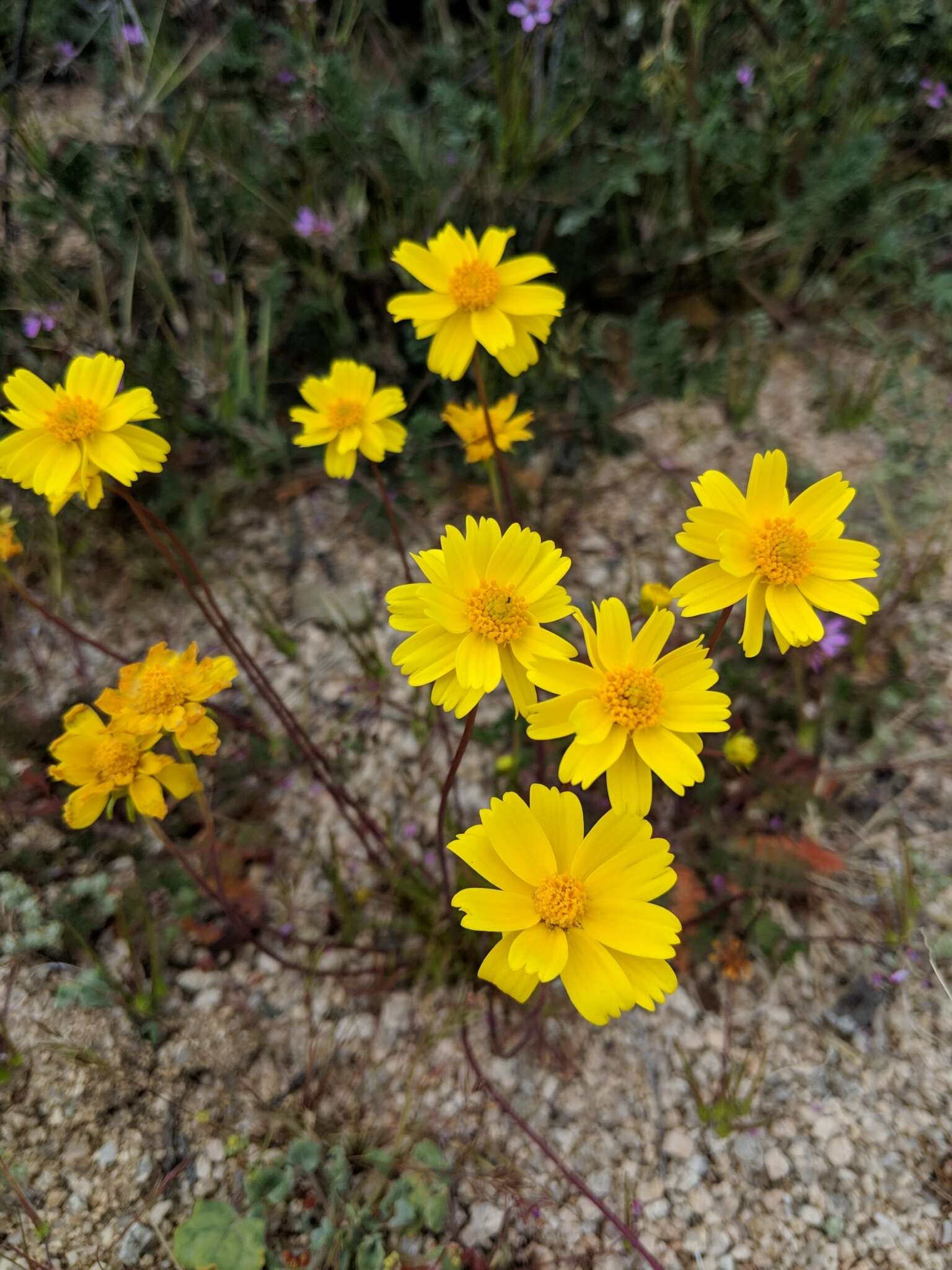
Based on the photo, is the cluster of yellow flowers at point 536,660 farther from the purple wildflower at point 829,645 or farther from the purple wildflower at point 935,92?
the purple wildflower at point 935,92

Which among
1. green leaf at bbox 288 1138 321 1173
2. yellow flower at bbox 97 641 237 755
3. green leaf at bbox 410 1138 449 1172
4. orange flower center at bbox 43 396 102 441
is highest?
orange flower center at bbox 43 396 102 441

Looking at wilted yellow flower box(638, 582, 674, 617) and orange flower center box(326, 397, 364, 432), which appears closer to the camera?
wilted yellow flower box(638, 582, 674, 617)

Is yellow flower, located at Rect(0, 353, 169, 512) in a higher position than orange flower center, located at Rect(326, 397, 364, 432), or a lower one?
lower

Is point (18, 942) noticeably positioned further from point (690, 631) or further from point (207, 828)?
point (690, 631)

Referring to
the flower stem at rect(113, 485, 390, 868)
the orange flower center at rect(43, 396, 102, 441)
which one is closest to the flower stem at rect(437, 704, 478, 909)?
the flower stem at rect(113, 485, 390, 868)

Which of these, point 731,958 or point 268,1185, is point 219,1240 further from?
point 731,958

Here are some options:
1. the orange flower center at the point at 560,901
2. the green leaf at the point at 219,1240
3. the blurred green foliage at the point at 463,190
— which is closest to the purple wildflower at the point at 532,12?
the blurred green foliage at the point at 463,190

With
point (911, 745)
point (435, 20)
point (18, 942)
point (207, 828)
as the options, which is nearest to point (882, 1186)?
point (911, 745)

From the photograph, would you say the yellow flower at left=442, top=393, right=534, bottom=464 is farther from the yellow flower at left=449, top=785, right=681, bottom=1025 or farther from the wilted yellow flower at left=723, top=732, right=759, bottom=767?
the yellow flower at left=449, top=785, right=681, bottom=1025
